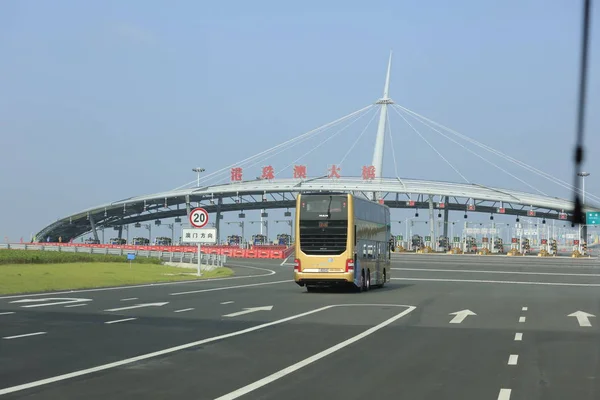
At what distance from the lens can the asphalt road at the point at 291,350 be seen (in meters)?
9.21

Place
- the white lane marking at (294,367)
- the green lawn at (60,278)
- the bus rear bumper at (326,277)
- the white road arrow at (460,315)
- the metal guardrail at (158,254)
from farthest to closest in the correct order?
the metal guardrail at (158,254), the bus rear bumper at (326,277), the green lawn at (60,278), the white road arrow at (460,315), the white lane marking at (294,367)

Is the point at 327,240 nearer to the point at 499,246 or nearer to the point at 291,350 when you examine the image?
the point at 291,350

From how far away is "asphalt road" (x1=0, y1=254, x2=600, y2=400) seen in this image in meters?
9.21

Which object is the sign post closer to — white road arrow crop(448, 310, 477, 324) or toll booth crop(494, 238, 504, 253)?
white road arrow crop(448, 310, 477, 324)

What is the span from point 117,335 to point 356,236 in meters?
16.9

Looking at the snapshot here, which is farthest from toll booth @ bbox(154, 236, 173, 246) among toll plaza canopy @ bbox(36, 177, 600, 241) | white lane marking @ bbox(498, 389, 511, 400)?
white lane marking @ bbox(498, 389, 511, 400)

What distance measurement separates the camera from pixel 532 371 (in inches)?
425

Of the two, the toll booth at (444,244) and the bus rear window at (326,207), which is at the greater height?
the bus rear window at (326,207)

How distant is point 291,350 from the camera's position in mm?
12898

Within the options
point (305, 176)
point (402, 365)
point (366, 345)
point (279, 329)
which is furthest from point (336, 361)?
point (305, 176)

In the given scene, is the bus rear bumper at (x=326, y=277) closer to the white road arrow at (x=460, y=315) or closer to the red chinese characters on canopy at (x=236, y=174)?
the white road arrow at (x=460, y=315)

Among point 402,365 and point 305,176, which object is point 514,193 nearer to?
point 305,176

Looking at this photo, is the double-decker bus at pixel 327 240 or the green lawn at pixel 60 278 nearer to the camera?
the green lawn at pixel 60 278

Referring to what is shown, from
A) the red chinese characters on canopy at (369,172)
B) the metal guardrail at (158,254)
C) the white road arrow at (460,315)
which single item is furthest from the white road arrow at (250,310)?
the red chinese characters on canopy at (369,172)
